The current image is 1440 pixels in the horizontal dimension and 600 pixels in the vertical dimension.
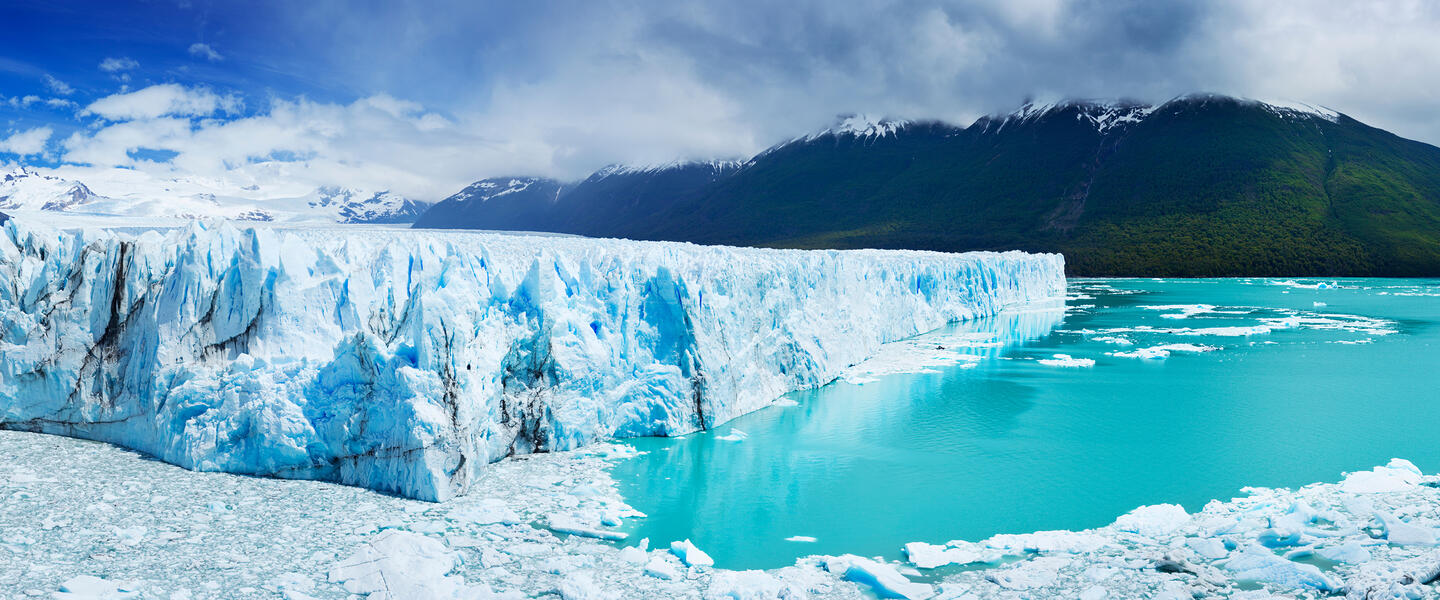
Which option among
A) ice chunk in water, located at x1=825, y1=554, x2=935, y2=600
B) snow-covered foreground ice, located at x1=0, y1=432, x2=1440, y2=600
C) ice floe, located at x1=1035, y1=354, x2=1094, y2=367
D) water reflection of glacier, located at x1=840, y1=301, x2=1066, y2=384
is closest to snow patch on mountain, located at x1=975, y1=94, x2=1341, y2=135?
water reflection of glacier, located at x1=840, y1=301, x2=1066, y2=384

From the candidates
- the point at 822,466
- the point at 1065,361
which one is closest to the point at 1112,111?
the point at 1065,361

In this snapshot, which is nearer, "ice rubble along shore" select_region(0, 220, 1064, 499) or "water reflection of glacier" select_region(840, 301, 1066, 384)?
"ice rubble along shore" select_region(0, 220, 1064, 499)

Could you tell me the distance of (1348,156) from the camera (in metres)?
87.6

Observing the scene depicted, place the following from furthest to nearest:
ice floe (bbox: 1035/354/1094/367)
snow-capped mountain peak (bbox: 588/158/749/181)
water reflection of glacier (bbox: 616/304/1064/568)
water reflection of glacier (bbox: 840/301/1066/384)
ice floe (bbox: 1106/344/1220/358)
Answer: snow-capped mountain peak (bbox: 588/158/749/181) → ice floe (bbox: 1106/344/1220/358) → ice floe (bbox: 1035/354/1094/367) → water reflection of glacier (bbox: 840/301/1066/384) → water reflection of glacier (bbox: 616/304/1064/568)

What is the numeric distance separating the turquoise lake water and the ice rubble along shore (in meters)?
1.40

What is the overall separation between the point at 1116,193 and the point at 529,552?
92.9 metres

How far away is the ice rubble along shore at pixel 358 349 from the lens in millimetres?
8875

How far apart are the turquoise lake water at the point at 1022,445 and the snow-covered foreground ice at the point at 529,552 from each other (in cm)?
72

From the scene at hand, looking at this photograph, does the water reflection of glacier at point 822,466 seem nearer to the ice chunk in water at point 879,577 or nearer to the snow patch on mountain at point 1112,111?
the ice chunk in water at point 879,577

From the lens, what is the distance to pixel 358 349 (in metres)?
8.94

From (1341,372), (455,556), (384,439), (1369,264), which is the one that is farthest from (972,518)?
(1369,264)

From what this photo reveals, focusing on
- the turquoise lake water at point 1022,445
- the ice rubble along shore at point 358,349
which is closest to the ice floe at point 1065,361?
the turquoise lake water at point 1022,445

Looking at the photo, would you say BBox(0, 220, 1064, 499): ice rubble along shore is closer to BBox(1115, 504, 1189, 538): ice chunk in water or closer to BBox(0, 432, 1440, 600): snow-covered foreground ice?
BBox(0, 432, 1440, 600): snow-covered foreground ice

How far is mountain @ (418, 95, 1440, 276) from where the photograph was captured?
6925 centimetres
